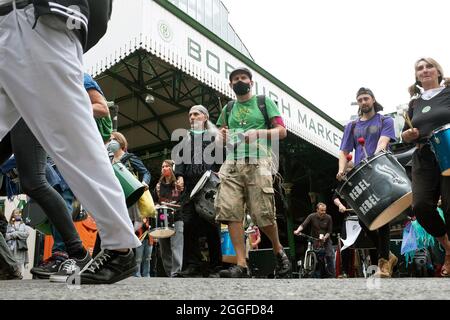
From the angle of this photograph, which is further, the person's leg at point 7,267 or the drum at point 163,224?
the drum at point 163,224

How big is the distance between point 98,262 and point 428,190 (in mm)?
2447

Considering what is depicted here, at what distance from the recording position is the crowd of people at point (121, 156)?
5.98 feet

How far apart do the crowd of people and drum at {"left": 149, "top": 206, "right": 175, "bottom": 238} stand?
0.04 metres

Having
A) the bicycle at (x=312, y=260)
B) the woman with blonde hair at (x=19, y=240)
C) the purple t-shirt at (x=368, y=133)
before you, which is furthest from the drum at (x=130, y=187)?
the bicycle at (x=312, y=260)

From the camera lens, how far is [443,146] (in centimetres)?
306

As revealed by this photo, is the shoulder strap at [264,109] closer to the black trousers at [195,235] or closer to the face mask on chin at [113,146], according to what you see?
the black trousers at [195,235]

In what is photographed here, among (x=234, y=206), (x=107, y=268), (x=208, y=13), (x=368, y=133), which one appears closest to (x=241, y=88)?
(x=234, y=206)

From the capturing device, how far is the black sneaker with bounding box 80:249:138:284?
6.28ft

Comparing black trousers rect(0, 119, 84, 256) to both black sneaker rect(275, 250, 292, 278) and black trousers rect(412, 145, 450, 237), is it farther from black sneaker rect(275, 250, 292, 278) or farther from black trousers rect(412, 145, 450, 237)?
black trousers rect(412, 145, 450, 237)

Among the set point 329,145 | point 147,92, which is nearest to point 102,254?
point 147,92

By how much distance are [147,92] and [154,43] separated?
4.08m

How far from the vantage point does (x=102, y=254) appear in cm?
196

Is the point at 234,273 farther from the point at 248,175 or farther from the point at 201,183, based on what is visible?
the point at 201,183

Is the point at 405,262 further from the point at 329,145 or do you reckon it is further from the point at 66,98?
the point at 66,98
